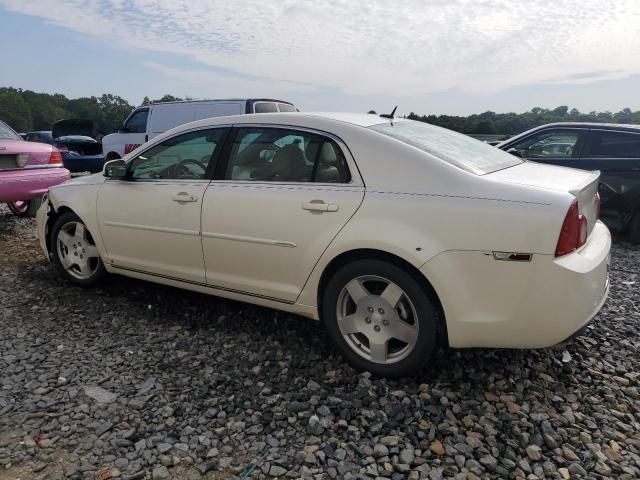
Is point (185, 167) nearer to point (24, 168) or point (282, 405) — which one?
point (282, 405)

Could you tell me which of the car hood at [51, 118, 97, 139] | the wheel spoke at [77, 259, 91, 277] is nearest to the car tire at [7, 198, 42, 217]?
the wheel spoke at [77, 259, 91, 277]

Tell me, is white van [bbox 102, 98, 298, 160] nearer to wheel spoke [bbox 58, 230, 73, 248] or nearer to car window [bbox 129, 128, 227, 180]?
wheel spoke [bbox 58, 230, 73, 248]

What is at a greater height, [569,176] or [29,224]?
[569,176]

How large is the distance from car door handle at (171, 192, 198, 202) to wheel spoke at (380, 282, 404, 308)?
5.01ft

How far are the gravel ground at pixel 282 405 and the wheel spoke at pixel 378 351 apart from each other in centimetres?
14

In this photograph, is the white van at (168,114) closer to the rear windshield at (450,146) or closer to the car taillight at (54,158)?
the car taillight at (54,158)

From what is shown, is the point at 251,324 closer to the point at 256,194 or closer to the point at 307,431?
the point at 256,194

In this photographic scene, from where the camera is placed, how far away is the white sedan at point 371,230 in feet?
7.98

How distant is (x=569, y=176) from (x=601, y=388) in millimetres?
1262

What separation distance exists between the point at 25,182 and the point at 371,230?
5.50 meters

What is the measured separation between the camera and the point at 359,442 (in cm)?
233

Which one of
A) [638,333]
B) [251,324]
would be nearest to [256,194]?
[251,324]

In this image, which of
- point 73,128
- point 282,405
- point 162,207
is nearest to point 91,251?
point 162,207

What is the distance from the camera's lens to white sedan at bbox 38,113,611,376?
2.43 m
